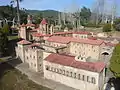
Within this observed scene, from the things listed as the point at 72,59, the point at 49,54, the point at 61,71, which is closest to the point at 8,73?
the point at 49,54

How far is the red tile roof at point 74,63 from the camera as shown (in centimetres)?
3132

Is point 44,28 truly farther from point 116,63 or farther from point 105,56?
point 116,63

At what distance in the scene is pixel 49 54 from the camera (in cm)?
4034

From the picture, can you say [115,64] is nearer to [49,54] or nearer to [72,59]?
[72,59]

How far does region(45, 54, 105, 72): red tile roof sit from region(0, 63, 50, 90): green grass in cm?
650

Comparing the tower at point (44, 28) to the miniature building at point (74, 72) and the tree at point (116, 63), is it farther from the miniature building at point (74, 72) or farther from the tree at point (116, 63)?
the tree at point (116, 63)

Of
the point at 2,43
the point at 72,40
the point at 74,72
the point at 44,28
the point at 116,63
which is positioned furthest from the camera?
the point at 44,28

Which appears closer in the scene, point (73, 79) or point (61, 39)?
point (73, 79)

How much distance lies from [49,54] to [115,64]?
16589 mm

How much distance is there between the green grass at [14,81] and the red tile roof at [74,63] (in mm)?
6503

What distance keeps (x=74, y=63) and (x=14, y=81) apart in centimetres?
1414

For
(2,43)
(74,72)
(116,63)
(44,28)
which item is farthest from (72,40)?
(116,63)

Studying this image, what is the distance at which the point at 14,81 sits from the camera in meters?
37.4

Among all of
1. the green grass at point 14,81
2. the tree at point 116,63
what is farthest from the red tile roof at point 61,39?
the tree at point 116,63
